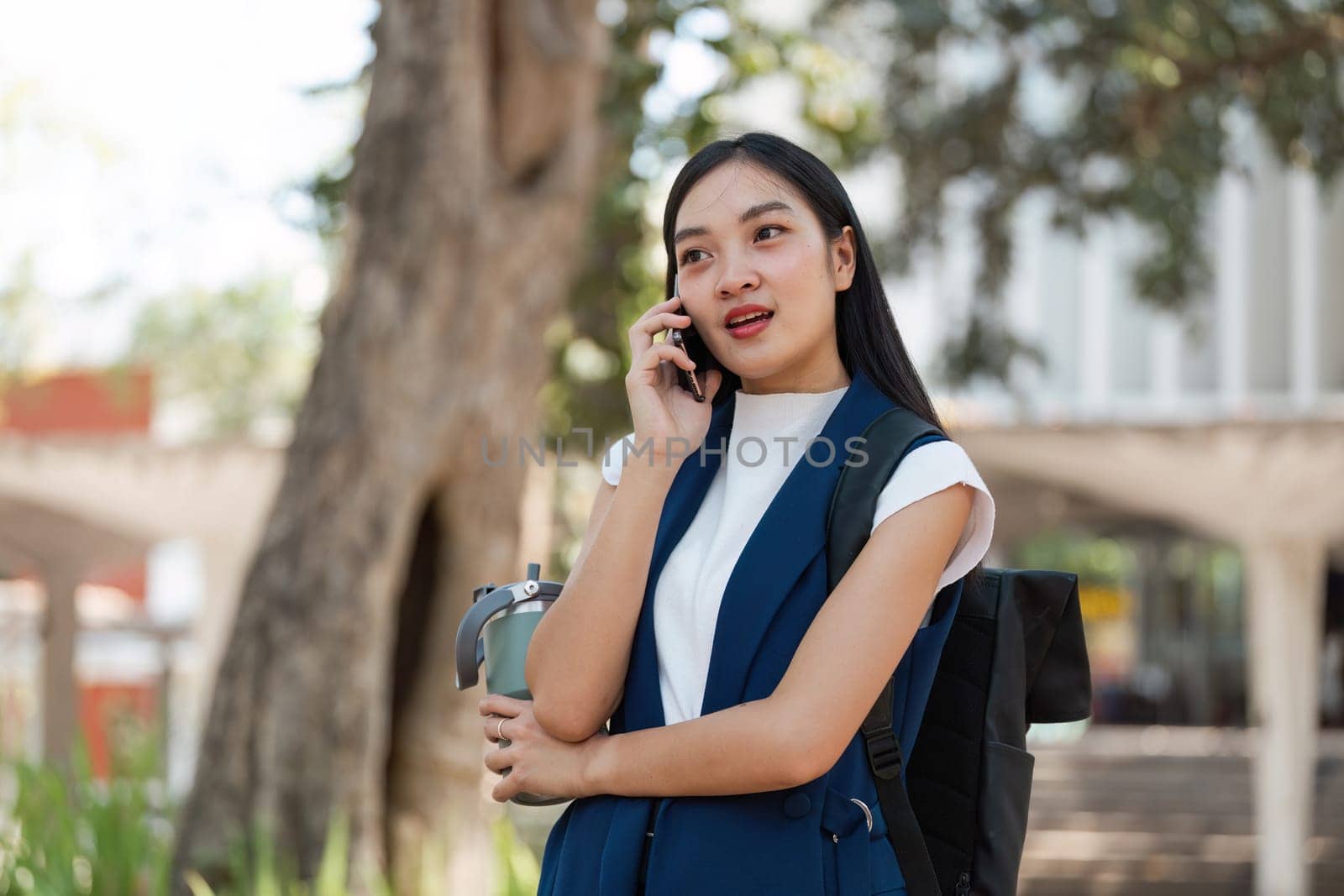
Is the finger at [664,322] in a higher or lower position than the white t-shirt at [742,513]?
higher

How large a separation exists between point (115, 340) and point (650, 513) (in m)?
8.89

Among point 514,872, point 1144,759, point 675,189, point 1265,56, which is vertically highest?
point 1265,56

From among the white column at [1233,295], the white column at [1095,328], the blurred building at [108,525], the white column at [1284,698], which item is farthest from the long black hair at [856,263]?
the white column at [1095,328]

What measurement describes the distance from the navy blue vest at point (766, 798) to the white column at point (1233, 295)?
17994mm

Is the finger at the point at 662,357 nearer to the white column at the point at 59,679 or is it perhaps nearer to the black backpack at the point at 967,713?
the black backpack at the point at 967,713

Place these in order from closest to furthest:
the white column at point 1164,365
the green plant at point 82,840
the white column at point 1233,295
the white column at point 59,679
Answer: the green plant at point 82,840 < the white column at point 59,679 < the white column at point 1233,295 < the white column at point 1164,365

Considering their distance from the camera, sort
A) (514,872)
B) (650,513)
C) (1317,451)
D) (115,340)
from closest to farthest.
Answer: (650,513) < (514,872) < (1317,451) < (115,340)

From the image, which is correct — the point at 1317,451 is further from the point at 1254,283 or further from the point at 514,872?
the point at 1254,283

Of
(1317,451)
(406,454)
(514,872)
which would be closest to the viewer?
(514,872)

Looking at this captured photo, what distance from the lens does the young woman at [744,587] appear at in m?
1.32

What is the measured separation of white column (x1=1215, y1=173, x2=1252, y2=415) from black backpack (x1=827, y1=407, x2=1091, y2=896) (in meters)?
17.8

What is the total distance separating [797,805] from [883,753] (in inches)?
4.1

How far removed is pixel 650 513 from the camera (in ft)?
4.65

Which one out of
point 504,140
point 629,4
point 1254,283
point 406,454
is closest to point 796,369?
point 406,454
